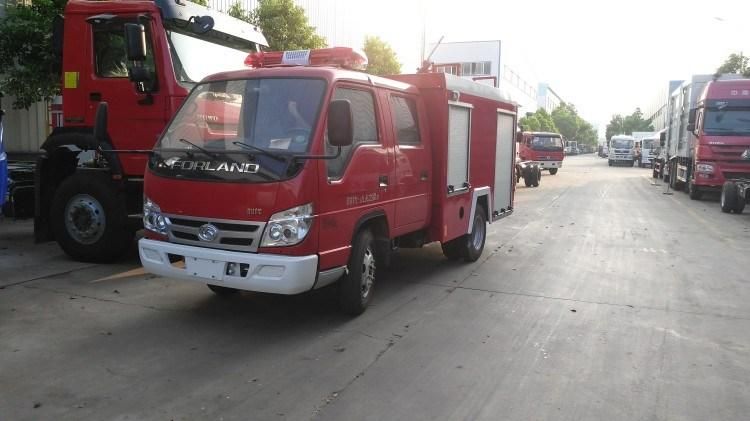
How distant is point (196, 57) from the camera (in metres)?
7.60

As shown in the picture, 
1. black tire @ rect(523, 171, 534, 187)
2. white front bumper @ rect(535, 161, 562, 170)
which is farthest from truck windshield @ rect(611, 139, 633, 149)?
black tire @ rect(523, 171, 534, 187)

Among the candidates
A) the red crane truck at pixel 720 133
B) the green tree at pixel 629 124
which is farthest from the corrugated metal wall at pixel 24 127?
the green tree at pixel 629 124

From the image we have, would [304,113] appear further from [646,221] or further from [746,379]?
[646,221]

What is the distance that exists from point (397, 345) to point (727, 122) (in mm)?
16057

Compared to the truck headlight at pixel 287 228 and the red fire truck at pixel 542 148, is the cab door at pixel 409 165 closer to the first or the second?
the truck headlight at pixel 287 228

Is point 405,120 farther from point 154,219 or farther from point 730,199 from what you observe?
point 730,199

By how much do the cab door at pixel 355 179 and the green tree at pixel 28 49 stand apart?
7.74m

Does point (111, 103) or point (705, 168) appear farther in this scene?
point (705, 168)

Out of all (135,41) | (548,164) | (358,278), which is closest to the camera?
(358,278)

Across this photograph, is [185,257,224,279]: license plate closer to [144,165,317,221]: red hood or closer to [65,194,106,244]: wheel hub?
[144,165,317,221]: red hood

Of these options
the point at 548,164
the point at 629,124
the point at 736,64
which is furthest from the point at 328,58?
the point at 629,124

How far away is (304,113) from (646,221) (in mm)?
10595

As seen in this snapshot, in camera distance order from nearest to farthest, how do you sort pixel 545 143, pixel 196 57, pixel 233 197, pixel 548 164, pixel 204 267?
1. pixel 233 197
2. pixel 204 267
3. pixel 196 57
4. pixel 545 143
5. pixel 548 164

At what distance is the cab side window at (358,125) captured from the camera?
5.12 metres
